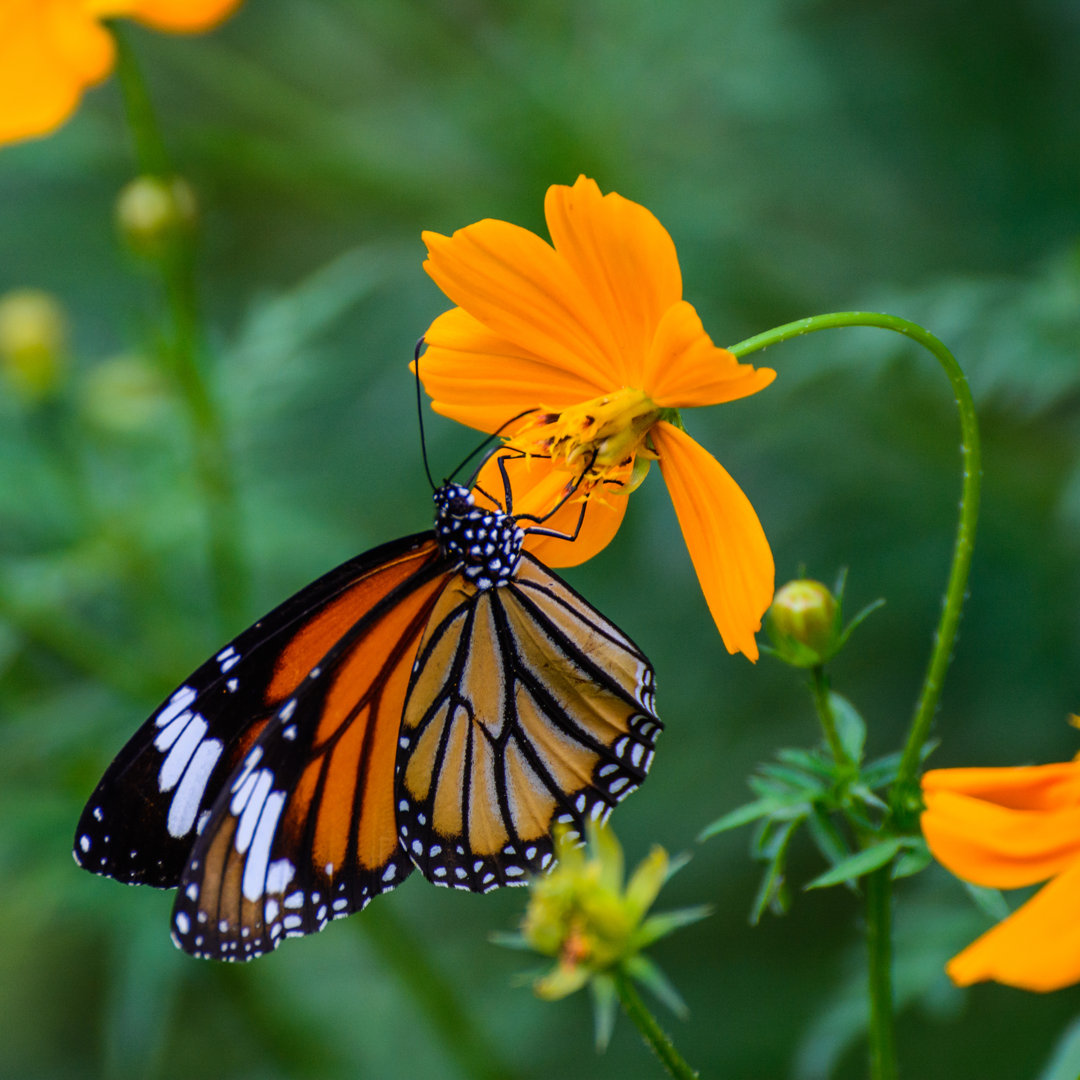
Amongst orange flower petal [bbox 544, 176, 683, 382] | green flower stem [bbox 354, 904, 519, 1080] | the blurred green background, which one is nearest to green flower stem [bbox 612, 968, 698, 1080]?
orange flower petal [bbox 544, 176, 683, 382]

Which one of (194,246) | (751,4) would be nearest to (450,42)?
(751,4)

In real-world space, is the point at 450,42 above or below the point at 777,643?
above

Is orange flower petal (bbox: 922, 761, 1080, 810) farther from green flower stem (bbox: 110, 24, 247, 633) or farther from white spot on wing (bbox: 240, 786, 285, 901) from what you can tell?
green flower stem (bbox: 110, 24, 247, 633)

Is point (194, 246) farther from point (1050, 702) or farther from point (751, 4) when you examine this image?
point (1050, 702)

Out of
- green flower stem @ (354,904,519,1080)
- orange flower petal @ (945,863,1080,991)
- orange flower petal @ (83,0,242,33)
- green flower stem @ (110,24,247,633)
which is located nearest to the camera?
orange flower petal @ (945,863,1080,991)

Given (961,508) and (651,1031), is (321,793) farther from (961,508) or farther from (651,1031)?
(961,508)

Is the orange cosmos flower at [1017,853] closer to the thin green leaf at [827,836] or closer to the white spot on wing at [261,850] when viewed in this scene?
the thin green leaf at [827,836]
